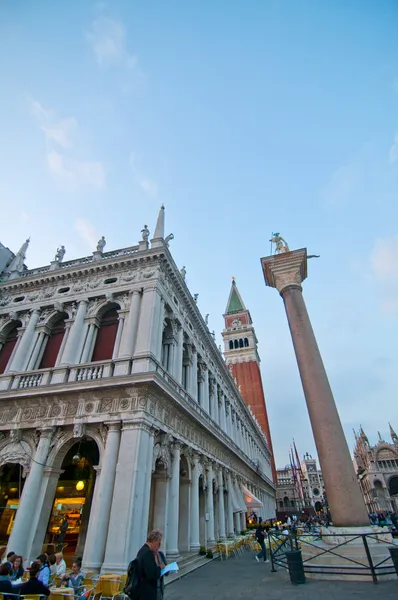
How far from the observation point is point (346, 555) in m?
8.34

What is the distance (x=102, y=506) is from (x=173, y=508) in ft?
12.5

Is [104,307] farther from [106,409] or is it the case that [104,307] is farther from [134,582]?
[134,582]

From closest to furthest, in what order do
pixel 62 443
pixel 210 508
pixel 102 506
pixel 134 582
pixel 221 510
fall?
1. pixel 134 582
2. pixel 102 506
3. pixel 62 443
4. pixel 210 508
5. pixel 221 510

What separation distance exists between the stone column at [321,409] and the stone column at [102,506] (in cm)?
695

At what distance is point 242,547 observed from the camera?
20391 millimetres

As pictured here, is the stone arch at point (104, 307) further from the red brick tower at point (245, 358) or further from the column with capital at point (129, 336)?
the red brick tower at point (245, 358)

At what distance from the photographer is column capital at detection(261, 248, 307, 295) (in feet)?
44.5

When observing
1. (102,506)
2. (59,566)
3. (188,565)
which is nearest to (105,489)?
(102,506)

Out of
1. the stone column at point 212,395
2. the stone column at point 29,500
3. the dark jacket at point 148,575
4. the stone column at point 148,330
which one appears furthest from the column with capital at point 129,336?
the stone column at point 212,395

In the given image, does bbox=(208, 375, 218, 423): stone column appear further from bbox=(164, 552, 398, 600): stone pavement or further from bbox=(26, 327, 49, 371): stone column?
bbox=(26, 327, 49, 371): stone column

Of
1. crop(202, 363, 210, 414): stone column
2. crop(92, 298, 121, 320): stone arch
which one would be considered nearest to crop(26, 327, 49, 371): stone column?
crop(92, 298, 121, 320): stone arch

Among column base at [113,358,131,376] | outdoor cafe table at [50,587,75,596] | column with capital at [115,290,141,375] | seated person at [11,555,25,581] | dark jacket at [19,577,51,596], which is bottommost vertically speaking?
outdoor cafe table at [50,587,75,596]

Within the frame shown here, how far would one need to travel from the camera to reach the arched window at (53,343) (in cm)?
1598

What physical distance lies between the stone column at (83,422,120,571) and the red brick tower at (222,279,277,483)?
1823 inches
